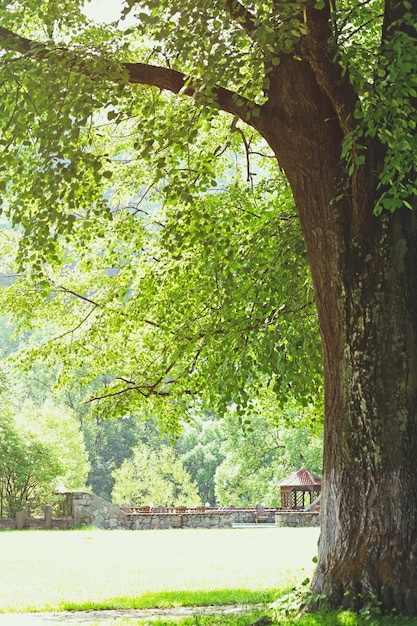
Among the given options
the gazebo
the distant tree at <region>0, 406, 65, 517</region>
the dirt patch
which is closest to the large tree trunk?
the dirt patch

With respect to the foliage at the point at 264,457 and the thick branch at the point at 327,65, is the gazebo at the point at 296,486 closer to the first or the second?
the foliage at the point at 264,457

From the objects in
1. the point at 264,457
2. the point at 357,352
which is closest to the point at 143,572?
the point at 357,352

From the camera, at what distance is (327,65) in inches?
274

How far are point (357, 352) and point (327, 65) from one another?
95.6 inches

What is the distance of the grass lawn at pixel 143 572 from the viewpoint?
9695 mm

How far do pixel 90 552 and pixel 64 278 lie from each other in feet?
18.8

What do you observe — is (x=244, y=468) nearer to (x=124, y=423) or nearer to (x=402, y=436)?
(x=124, y=423)

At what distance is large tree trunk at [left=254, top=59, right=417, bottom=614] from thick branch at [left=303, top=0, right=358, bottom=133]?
41 cm

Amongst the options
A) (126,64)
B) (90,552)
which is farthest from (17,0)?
(90,552)

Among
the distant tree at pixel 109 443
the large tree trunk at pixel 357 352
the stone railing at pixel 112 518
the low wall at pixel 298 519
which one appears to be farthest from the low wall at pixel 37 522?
the distant tree at pixel 109 443

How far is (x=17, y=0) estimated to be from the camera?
7.98 meters

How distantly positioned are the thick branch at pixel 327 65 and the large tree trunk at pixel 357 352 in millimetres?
412

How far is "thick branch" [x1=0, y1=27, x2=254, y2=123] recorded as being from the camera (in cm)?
716

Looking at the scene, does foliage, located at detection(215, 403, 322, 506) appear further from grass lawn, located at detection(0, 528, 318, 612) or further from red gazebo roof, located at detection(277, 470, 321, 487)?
grass lawn, located at detection(0, 528, 318, 612)
